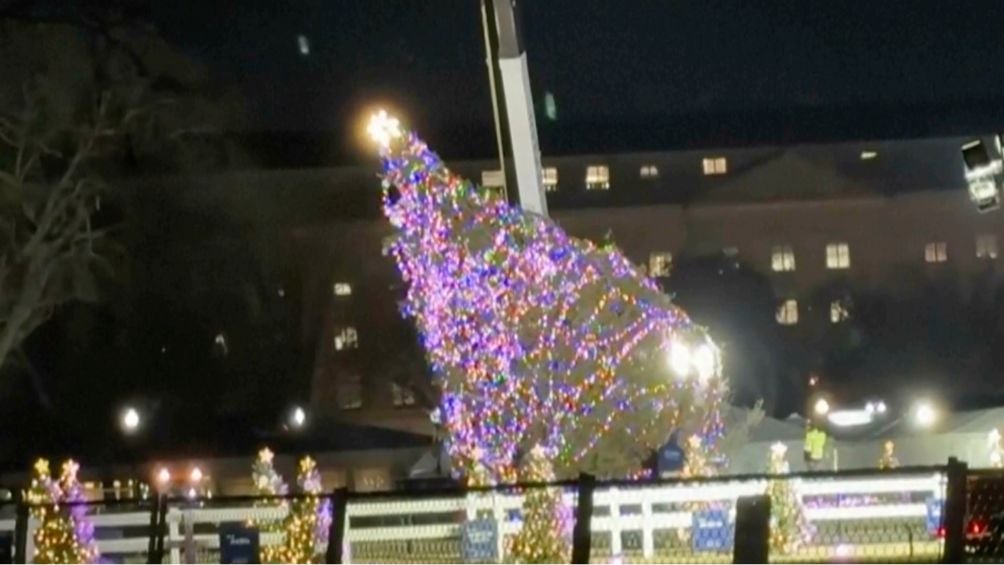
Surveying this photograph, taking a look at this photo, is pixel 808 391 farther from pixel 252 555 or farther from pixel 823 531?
pixel 252 555

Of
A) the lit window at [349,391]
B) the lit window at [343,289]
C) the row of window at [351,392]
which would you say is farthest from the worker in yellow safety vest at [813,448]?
the lit window at [343,289]

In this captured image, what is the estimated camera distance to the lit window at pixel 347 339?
5569 cm

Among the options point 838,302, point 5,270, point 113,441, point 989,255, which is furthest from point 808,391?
point 5,270

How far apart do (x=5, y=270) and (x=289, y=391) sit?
16.6 metres

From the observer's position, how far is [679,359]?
20.1 metres

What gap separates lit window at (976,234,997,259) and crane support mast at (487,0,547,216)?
143ft

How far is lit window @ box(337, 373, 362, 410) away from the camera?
5516cm

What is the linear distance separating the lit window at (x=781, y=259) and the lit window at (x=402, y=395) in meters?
15.1

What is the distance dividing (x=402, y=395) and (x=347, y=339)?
287 centimetres

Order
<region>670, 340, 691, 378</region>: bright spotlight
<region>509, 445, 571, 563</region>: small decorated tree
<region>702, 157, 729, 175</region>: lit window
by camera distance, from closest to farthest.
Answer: <region>509, 445, 571, 563</region>: small decorated tree, <region>670, 340, 691, 378</region>: bright spotlight, <region>702, 157, 729, 175</region>: lit window

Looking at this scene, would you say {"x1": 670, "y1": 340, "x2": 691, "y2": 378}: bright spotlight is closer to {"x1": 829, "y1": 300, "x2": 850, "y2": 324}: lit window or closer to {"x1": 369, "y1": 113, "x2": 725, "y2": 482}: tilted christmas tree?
{"x1": 369, "y1": 113, "x2": 725, "y2": 482}: tilted christmas tree

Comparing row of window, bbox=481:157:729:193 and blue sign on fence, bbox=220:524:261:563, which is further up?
row of window, bbox=481:157:729:193

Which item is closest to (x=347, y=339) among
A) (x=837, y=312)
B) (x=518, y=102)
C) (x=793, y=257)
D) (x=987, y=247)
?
(x=793, y=257)

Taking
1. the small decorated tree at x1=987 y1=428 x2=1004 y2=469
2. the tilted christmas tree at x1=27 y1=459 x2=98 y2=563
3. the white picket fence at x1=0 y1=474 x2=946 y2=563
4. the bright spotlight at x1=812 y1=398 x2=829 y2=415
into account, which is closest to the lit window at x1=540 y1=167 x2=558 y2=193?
the bright spotlight at x1=812 y1=398 x2=829 y2=415
